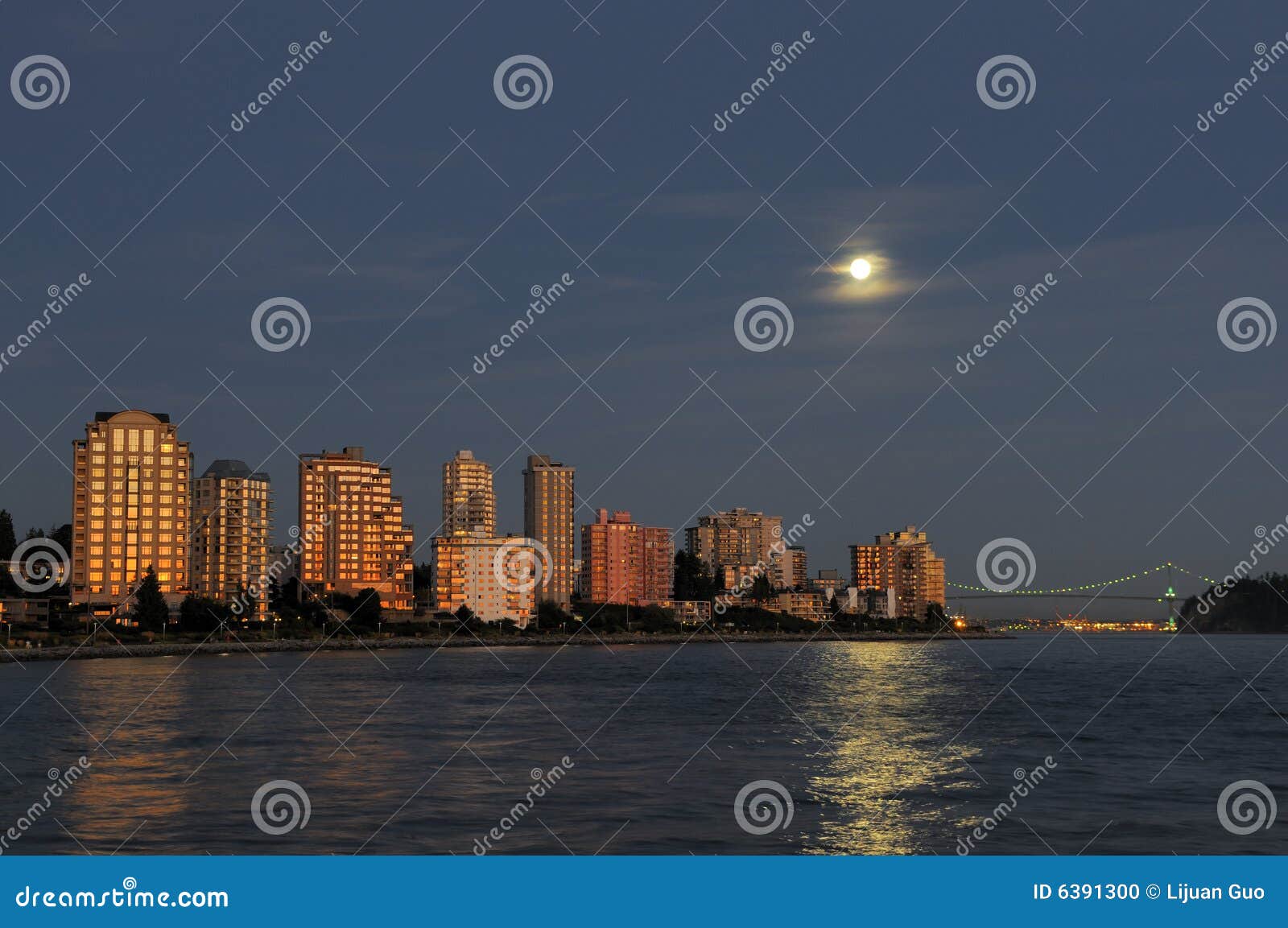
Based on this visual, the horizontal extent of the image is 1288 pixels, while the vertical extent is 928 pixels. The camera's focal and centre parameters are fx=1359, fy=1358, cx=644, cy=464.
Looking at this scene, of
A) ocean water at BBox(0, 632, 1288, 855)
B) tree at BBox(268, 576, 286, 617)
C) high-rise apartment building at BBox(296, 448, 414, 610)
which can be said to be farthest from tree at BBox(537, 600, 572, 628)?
ocean water at BBox(0, 632, 1288, 855)

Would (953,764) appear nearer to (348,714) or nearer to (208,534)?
(348,714)

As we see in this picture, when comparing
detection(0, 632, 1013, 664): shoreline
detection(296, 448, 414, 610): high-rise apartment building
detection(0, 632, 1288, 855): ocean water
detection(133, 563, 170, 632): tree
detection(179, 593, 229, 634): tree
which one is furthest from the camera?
detection(296, 448, 414, 610): high-rise apartment building

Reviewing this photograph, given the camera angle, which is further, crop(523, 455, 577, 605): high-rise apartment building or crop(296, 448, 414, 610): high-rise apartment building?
crop(523, 455, 577, 605): high-rise apartment building

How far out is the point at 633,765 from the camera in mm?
31141

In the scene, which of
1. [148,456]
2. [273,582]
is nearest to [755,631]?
[273,582]

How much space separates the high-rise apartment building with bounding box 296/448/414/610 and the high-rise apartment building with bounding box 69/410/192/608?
82.3 ft

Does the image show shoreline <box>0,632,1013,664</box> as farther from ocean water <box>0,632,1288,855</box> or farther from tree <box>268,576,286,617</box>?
ocean water <box>0,632,1288,855</box>

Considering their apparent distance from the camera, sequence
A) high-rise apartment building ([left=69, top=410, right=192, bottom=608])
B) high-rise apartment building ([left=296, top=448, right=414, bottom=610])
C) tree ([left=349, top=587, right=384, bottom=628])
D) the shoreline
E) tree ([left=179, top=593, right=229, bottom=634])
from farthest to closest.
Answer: high-rise apartment building ([left=296, top=448, right=414, bottom=610]) < tree ([left=349, top=587, right=384, bottom=628]) < high-rise apartment building ([left=69, top=410, right=192, bottom=608]) < tree ([left=179, top=593, right=229, bottom=634]) < the shoreline

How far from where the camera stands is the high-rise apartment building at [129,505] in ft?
433

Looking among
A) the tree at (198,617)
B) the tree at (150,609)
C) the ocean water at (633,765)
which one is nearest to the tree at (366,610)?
the tree at (198,617)

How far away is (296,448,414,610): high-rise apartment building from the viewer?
6486 inches

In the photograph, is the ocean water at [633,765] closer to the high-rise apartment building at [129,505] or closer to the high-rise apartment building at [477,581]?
the high-rise apartment building at [129,505]

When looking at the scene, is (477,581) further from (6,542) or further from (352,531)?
(6,542)

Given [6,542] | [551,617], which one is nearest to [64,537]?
[6,542]
